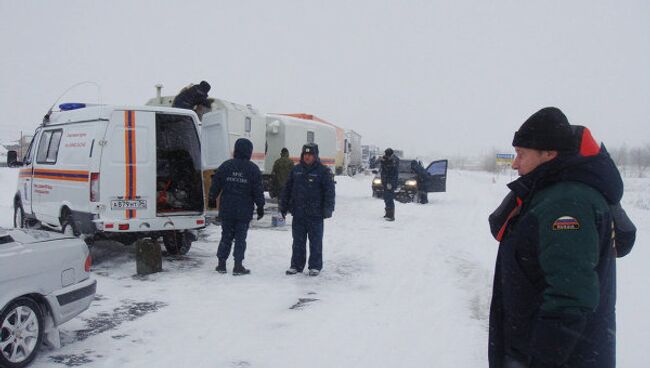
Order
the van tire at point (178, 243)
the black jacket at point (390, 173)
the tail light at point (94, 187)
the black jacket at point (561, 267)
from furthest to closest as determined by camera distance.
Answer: the black jacket at point (390, 173)
the van tire at point (178, 243)
the tail light at point (94, 187)
the black jacket at point (561, 267)

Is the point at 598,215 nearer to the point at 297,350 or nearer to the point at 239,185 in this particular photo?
the point at 297,350

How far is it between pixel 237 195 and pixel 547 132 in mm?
5215

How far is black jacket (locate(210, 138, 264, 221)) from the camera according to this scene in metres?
6.86

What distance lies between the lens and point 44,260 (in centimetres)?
391

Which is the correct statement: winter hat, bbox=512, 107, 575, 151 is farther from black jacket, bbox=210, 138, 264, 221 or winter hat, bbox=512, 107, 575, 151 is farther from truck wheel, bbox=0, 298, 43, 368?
black jacket, bbox=210, 138, 264, 221

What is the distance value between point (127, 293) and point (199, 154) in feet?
8.98

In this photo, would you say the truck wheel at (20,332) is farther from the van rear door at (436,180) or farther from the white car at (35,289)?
the van rear door at (436,180)

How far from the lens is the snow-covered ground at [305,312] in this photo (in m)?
4.18

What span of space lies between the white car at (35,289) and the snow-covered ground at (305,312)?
0.28m

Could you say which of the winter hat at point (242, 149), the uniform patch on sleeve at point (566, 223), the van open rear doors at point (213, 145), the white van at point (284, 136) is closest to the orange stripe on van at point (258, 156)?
the white van at point (284, 136)

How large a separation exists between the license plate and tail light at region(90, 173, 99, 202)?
23cm

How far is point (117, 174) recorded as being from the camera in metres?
6.73

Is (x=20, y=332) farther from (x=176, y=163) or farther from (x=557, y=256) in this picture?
(x=176, y=163)

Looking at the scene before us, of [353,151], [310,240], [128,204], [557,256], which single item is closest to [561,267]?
[557,256]
